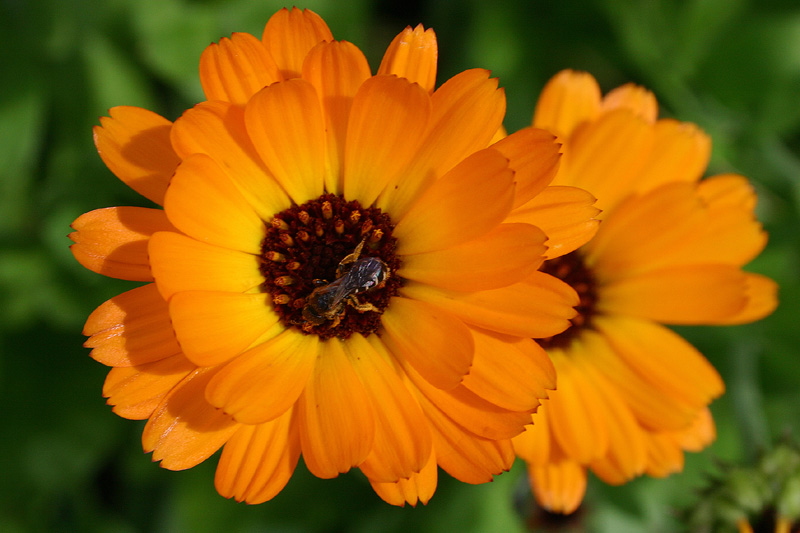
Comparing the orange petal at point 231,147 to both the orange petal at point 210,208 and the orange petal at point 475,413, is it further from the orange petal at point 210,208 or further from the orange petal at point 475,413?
the orange petal at point 475,413

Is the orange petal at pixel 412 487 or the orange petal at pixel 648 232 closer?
the orange petal at pixel 412 487

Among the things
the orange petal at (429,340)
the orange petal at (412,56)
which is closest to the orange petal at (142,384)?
the orange petal at (429,340)

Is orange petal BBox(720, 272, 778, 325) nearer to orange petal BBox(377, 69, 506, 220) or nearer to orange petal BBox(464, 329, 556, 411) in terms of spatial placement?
orange petal BBox(464, 329, 556, 411)

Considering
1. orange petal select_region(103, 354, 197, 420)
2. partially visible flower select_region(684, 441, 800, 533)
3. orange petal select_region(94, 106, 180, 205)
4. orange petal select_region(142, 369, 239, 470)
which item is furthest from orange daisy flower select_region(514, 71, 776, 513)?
orange petal select_region(94, 106, 180, 205)

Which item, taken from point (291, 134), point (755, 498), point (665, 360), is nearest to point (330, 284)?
point (291, 134)

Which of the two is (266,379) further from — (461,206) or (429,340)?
(461,206)

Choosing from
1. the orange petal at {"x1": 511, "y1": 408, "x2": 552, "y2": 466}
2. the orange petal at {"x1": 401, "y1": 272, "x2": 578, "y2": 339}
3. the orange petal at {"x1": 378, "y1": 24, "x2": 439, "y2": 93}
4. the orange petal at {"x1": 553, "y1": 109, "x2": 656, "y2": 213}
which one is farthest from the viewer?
the orange petal at {"x1": 553, "y1": 109, "x2": 656, "y2": 213}
